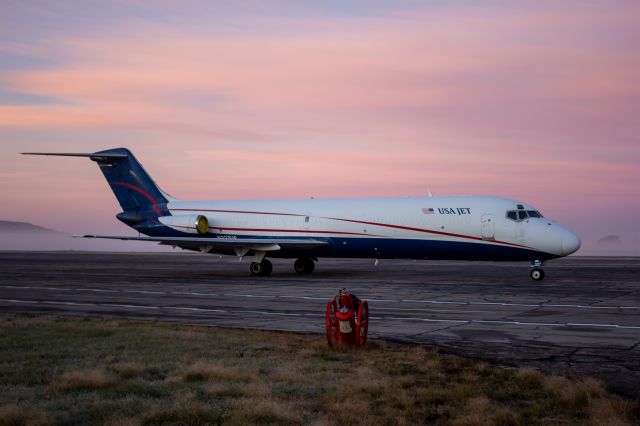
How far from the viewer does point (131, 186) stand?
38.3m

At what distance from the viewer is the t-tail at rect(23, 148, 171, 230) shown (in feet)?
125

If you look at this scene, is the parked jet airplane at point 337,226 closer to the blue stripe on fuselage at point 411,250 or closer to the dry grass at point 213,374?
the blue stripe on fuselage at point 411,250

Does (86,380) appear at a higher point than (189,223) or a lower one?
lower

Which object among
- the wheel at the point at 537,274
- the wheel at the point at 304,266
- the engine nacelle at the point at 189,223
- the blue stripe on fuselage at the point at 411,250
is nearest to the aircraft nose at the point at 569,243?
the blue stripe on fuselage at the point at 411,250

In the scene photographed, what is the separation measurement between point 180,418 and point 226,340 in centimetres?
517

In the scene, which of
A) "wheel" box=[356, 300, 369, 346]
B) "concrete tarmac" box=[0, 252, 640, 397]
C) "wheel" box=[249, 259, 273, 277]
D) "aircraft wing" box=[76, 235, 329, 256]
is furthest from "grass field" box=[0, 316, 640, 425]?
"wheel" box=[249, 259, 273, 277]

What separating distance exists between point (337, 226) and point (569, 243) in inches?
404

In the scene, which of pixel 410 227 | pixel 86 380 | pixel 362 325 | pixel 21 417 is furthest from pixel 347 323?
pixel 410 227

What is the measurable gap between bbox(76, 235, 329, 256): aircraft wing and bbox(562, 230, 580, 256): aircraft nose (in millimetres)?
10568

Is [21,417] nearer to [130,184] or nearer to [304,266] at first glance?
[304,266]

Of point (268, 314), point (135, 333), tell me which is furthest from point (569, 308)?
point (135, 333)

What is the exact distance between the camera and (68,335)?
13125mm

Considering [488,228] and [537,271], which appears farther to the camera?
[488,228]


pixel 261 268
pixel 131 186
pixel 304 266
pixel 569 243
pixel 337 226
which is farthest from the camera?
pixel 131 186
